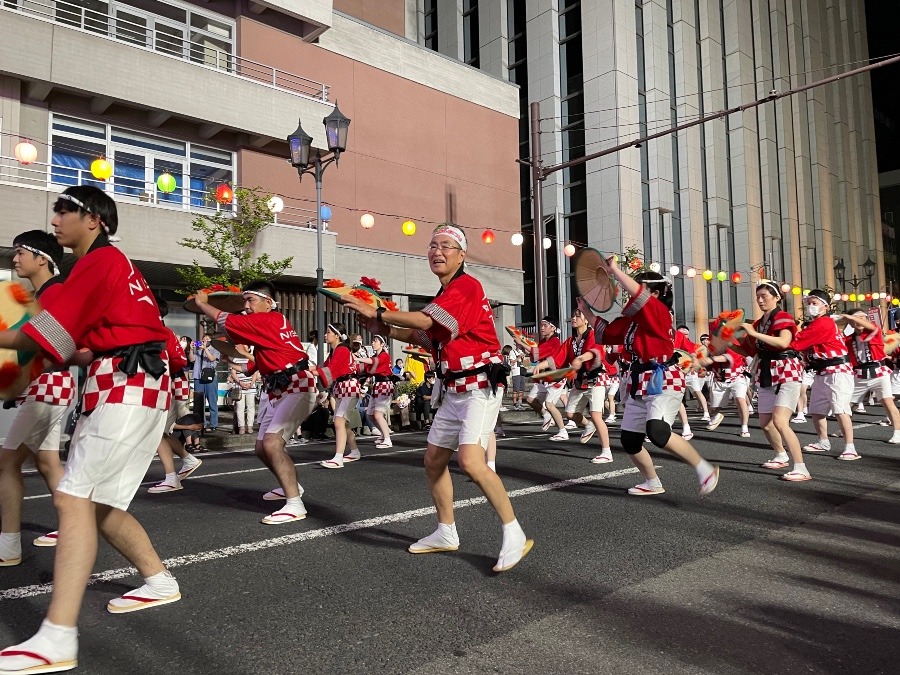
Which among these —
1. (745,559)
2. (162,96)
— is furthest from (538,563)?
(162,96)

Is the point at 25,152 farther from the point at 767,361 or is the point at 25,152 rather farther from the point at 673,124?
the point at 673,124

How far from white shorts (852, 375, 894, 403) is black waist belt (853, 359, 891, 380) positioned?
0.05 m

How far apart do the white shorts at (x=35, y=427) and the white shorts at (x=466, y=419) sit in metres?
2.50

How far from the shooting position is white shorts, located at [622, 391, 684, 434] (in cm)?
579

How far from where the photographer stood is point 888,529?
4898 mm

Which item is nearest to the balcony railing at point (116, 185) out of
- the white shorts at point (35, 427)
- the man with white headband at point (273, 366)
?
the man with white headband at point (273, 366)

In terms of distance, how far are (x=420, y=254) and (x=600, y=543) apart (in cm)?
1958

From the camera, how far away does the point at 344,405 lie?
29.6 feet

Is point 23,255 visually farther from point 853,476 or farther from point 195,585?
point 853,476

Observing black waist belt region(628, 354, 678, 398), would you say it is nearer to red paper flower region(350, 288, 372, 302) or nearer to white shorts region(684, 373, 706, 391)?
red paper flower region(350, 288, 372, 302)

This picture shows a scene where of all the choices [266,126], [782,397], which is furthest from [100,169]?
[782,397]

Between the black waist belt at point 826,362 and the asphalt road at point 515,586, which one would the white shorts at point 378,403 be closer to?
the asphalt road at point 515,586

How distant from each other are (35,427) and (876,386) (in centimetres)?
1073

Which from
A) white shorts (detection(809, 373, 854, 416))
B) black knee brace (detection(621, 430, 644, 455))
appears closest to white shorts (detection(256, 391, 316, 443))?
black knee brace (detection(621, 430, 644, 455))
